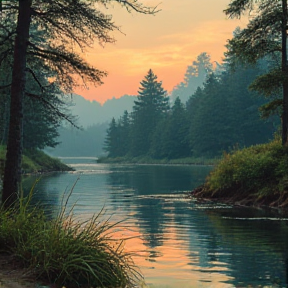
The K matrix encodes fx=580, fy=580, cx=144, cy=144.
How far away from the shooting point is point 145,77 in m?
136

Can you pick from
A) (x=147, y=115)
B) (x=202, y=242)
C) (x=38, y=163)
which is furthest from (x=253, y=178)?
(x=147, y=115)

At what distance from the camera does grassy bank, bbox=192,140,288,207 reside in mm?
25188

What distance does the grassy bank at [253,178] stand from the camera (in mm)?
25188

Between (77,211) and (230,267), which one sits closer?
(230,267)

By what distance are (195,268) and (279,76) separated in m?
17.4

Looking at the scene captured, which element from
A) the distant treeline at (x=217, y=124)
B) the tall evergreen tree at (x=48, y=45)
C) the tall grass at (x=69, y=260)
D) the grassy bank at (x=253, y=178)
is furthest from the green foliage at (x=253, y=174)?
the distant treeline at (x=217, y=124)

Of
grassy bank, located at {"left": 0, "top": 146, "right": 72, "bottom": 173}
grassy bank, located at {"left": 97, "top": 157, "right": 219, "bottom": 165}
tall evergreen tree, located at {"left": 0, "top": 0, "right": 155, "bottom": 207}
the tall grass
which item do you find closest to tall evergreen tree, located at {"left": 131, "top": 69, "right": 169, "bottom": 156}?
grassy bank, located at {"left": 97, "top": 157, "right": 219, "bottom": 165}

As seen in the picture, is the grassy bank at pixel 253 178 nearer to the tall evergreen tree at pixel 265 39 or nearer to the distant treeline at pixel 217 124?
the tall evergreen tree at pixel 265 39

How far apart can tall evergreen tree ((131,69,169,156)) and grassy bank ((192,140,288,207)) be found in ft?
304

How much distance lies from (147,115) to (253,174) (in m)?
104

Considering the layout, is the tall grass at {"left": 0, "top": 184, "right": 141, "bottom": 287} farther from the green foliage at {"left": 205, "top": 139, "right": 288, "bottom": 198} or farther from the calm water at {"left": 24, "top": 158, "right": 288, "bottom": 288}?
the green foliage at {"left": 205, "top": 139, "right": 288, "bottom": 198}

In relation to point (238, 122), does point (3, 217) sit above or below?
below

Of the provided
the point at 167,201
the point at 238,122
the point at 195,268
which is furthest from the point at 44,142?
the point at 195,268

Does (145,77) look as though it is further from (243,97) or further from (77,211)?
(77,211)
